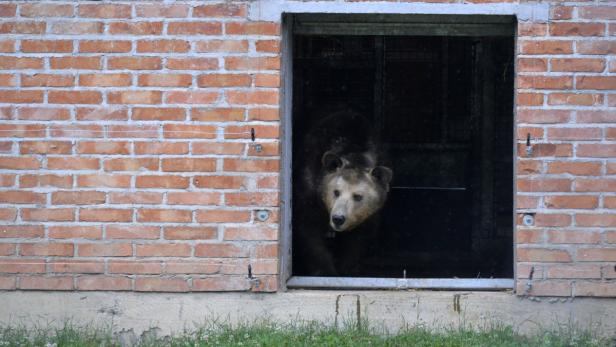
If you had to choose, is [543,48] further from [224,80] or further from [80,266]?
[80,266]

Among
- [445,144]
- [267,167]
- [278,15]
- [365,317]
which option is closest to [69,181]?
[267,167]

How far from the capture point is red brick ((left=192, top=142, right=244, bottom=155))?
548cm

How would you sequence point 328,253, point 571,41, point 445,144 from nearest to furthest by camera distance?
point 571,41
point 328,253
point 445,144

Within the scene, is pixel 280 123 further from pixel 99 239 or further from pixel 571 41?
pixel 571 41

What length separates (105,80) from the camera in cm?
549

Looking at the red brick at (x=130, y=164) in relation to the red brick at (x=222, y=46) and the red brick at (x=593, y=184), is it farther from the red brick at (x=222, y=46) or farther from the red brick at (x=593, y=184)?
the red brick at (x=593, y=184)

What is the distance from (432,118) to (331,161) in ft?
9.09

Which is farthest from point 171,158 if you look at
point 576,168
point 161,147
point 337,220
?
point 576,168

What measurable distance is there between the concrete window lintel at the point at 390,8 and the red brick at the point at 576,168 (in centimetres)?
88

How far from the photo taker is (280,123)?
5500mm

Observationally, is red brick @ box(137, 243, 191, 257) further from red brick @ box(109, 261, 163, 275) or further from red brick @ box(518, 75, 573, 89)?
red brick @ box(518, 75, 573, 89)

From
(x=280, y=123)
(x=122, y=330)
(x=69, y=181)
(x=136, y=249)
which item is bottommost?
(x=122, y=330)

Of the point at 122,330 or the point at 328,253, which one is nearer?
the point at 122,330

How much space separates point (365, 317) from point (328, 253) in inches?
90.1
